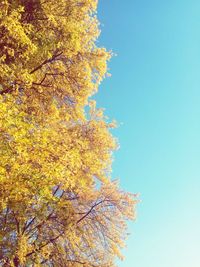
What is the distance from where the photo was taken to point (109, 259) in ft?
49.3

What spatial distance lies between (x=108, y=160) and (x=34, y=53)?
5018 mm

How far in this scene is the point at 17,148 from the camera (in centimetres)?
898

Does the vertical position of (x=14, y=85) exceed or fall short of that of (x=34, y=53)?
it falls short

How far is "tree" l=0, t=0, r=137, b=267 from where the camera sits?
9.55 m

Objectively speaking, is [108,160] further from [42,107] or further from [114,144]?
[42,107]

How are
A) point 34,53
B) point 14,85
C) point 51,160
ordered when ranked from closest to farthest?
point 51,160 → point 14,85 → point 34,53

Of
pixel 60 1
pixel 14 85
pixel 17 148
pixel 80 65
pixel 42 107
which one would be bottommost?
pixel 17 148

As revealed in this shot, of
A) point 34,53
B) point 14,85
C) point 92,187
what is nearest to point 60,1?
point 34,53

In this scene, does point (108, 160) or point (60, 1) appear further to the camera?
point (108, 160)

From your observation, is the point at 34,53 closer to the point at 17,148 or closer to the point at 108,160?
the point at 17,148

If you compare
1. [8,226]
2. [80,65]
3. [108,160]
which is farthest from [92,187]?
[80,65]

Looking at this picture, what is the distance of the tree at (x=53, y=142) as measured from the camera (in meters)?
9.55

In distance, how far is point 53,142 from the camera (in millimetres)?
10594

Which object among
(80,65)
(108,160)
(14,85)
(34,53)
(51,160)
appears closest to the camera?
(51,160)
